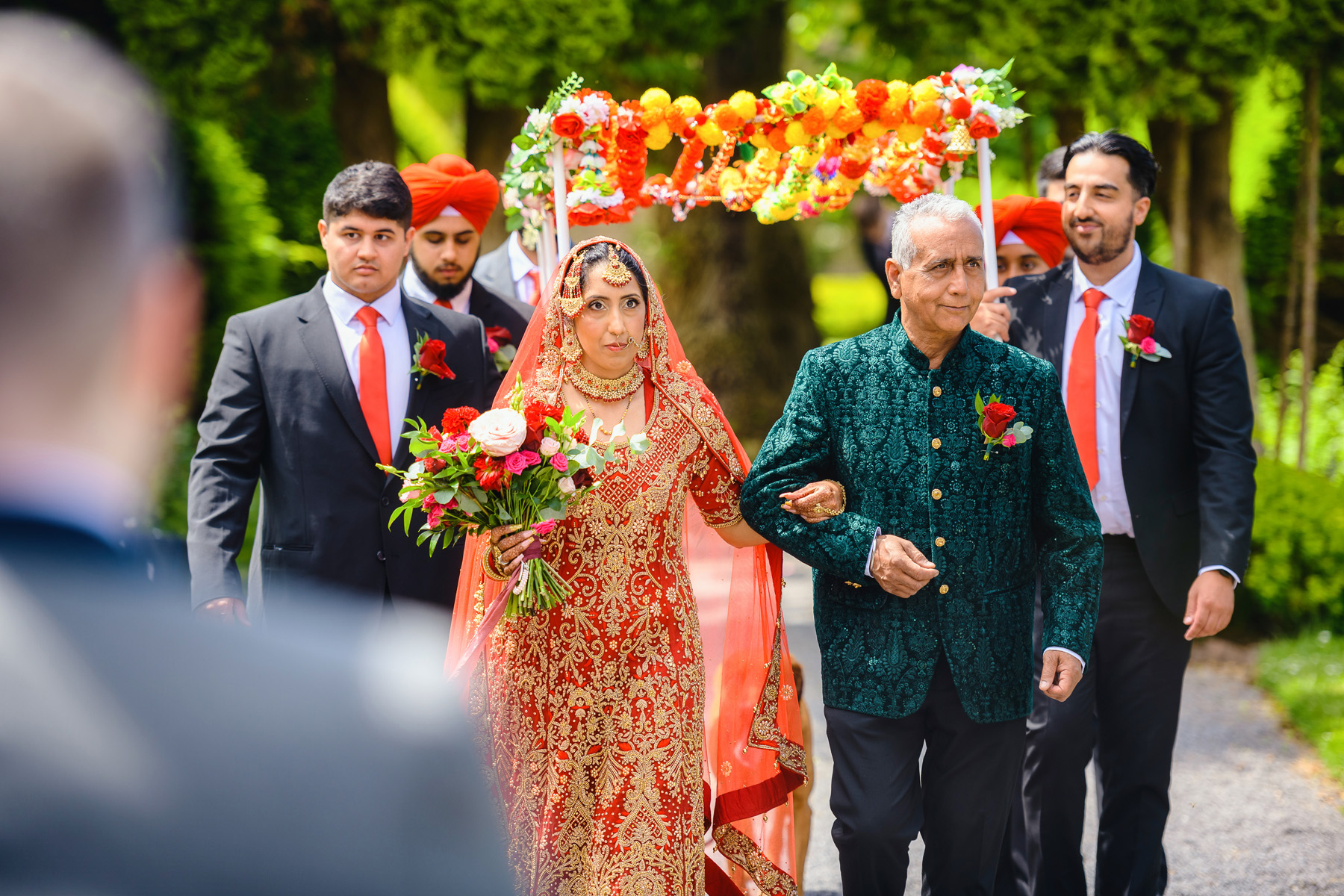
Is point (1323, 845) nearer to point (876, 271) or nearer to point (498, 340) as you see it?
point (498, 340)

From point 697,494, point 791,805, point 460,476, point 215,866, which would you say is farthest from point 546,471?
point 215,866

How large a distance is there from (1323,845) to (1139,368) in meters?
2.34

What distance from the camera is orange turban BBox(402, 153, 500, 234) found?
18.8ft

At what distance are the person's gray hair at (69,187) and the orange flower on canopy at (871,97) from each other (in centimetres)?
416

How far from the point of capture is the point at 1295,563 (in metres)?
8.23

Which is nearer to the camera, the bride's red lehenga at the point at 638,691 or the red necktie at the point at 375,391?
the bride's red lehenga at the point at 638,691

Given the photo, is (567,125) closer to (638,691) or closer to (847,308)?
(638,691)

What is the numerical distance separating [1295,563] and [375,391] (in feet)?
20.8

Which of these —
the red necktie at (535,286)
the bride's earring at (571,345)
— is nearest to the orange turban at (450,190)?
the red necktie at (535,286)

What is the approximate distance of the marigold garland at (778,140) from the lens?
4.95 metres

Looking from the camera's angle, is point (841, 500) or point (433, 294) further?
point (433, 294)

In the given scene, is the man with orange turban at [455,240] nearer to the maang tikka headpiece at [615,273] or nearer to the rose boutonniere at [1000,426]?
the maang tikka headpiece at [615,273]

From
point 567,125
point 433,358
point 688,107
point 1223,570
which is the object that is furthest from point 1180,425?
point 433,358

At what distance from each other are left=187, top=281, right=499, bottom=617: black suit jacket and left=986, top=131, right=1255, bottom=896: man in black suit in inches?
91.5
